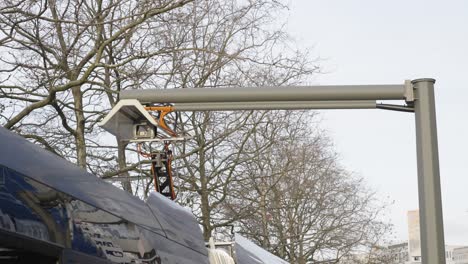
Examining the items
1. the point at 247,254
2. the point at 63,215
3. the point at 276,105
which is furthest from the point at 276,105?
the point at 247,254

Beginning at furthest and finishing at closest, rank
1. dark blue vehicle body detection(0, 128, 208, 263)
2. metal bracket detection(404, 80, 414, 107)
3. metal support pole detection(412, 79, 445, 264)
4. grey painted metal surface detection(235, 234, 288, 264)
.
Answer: grey painted metal surface detection(235, 234, 288, 264) → metal bracket detection(404, 80, 414, 107) → metal support pole detection(412, 79, 445, 264) → dark blue vehicle body detection(0, 128, 208, 263)

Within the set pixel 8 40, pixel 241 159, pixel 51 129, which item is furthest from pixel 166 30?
pixel 241 159

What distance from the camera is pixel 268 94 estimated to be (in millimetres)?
7484

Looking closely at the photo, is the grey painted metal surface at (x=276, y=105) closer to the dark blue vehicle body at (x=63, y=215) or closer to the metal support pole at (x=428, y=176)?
the metal support pole at (x=428, y=176)

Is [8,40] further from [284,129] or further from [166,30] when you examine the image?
[284,129]

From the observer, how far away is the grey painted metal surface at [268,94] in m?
7.48

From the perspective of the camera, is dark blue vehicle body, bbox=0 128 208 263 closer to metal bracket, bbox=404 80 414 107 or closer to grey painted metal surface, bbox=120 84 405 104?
grey painted metal surface, bbox=120 84 405 104

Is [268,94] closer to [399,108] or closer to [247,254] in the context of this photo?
[399,108]

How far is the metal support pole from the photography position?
7.39 m

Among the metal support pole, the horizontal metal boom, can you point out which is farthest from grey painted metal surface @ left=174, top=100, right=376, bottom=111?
the metal support pole

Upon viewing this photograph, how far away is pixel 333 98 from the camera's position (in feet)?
24.8

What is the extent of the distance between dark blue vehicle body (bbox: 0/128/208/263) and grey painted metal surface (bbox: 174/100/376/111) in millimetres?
871

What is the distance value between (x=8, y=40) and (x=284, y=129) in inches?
451

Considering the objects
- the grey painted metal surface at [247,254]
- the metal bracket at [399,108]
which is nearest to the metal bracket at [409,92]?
the metal bracket at [399,108]
